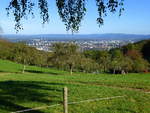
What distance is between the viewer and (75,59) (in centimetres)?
4481

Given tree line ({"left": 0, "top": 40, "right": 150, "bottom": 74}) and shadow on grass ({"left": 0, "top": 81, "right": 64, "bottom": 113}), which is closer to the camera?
shadow on grass ({"left": 0, "top": 81, "right": 64, "bottom": 113})

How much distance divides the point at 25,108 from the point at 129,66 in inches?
2298

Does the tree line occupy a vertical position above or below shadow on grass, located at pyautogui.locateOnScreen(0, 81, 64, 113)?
below

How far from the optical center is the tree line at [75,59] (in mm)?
44241

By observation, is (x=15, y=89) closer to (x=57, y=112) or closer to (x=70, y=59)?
(x=57, y=112)

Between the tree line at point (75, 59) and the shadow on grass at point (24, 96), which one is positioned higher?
the shadow on grass at point (24, 96)

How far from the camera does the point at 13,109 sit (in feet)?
34.9

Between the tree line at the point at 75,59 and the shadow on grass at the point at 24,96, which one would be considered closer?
the shadow on grass at the point at 24,96

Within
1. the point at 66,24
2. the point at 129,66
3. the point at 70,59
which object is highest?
the point at 66,24

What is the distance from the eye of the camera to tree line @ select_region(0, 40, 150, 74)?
44.2m

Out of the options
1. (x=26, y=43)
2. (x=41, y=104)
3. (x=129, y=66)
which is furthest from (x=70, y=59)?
(x=41, y=104)

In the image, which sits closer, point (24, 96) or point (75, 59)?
point (24, 96)

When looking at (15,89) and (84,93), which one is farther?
(15,89)

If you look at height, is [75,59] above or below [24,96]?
below
